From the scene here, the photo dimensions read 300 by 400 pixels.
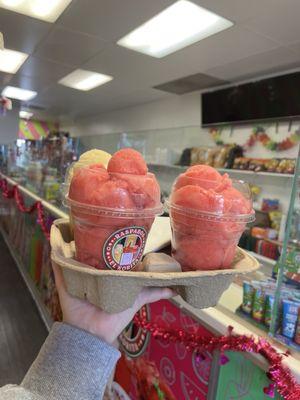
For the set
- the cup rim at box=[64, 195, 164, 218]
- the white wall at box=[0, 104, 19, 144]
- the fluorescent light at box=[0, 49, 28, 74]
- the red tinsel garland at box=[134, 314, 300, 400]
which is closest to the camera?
the cup rim at box=[64, 195, 164, 218]

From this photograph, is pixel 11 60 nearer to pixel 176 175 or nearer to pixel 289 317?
pixel 176 175

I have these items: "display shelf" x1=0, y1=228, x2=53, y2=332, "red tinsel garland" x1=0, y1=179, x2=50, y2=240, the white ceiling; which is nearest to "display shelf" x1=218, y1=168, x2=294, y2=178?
the white ceiling

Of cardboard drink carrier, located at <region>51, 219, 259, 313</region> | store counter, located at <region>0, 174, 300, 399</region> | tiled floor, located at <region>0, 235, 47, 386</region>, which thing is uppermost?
cardboard drink carrier, located at <region>51, 219, 259, 313</region>

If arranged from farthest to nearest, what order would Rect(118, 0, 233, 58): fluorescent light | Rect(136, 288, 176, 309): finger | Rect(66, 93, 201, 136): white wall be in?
Rect(66, 93, 201, 136): white wall
Rect(118, 0, 233, 58): fluorescent light
Rect(136, 288, 176, 309): finger

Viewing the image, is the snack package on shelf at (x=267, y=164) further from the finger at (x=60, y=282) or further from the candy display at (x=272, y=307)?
the finger at (x=60, y=282)

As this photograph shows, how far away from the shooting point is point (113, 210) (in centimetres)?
58

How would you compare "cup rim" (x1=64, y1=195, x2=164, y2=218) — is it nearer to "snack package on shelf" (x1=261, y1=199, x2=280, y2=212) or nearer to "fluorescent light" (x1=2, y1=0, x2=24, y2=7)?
"fluorescent light" (x1=2, y1=0, x2=24, y2=7)

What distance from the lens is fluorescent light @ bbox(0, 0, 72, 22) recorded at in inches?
118

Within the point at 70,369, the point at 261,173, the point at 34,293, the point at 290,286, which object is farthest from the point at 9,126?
the point at 70,369

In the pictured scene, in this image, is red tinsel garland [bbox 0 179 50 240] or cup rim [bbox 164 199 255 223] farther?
red tinsel garland [bbox 0 179 50 240]

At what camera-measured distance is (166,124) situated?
263 inches

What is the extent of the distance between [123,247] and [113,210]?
0.07 metres

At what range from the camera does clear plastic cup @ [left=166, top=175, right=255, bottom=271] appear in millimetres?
631

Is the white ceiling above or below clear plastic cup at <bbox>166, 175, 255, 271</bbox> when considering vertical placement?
above
